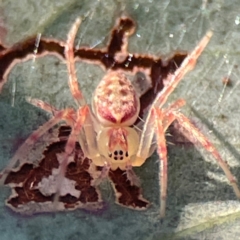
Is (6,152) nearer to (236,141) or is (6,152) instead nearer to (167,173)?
(167,173)

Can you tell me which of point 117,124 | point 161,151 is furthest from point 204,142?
point 117,124

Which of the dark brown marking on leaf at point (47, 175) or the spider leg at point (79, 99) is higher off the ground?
the spider leg at point (79, 99)

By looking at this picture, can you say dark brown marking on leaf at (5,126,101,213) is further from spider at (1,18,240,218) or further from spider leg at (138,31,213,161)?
spider leg at (138,31,213,161)

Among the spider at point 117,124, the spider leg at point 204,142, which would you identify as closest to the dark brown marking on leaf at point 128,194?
the spider at point 117,124

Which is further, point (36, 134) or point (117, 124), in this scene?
point (117, 124)

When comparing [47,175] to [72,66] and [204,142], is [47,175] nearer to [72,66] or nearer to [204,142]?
[72,66]

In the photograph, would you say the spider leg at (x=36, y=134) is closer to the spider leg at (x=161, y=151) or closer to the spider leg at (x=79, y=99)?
the spider leg at (x=79, y=99)

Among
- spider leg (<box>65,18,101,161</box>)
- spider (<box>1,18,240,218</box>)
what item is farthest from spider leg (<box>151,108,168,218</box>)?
spider leg (<box>65,18,101,161</box>)

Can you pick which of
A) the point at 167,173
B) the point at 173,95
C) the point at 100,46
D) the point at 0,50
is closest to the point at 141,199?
the point at 167,173
